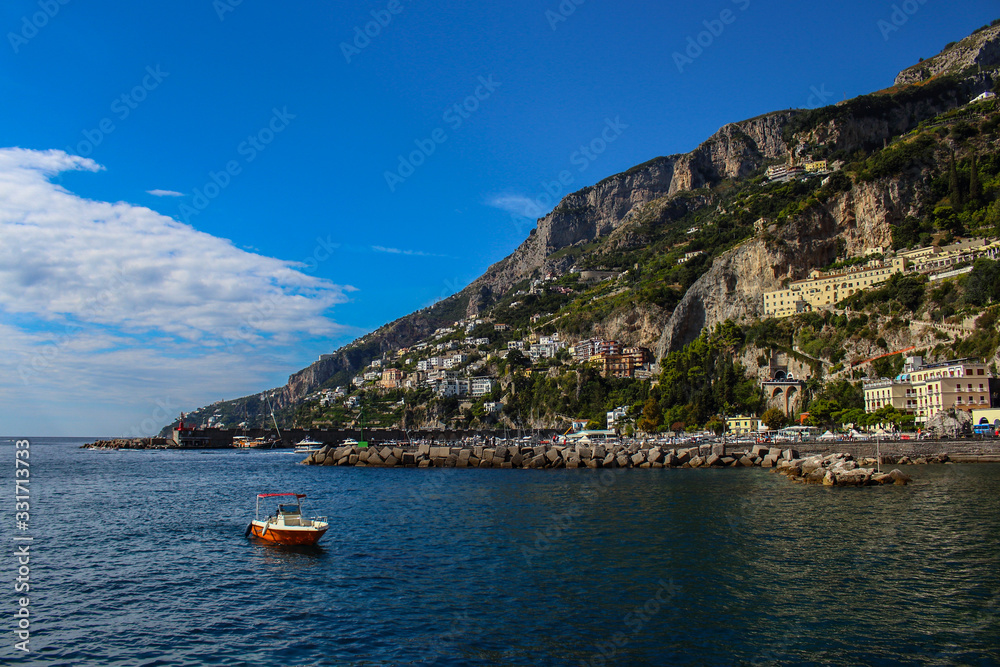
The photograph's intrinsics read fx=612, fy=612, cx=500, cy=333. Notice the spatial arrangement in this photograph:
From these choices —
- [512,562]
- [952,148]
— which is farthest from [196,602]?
[952,148]

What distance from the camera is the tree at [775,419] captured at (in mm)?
74312

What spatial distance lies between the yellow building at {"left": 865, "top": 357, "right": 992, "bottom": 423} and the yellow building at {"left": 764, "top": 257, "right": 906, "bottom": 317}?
2070 centimetres

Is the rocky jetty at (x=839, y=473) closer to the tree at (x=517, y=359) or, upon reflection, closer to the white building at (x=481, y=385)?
the tree at (x=517, y=359)

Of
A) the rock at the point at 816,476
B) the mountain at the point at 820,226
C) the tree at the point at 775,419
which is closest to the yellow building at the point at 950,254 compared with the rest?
the mountain at the point at 820,226

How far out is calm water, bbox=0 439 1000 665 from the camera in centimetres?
1268

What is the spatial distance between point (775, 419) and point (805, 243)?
37.9m

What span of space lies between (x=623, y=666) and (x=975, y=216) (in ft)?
332

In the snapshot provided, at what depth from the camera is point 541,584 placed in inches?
682

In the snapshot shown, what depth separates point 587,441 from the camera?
79000 mm

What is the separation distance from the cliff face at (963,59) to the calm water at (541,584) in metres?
186

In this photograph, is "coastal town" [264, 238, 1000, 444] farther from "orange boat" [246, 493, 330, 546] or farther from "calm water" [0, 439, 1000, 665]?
"orange boat" [246, 493, 330, 546]

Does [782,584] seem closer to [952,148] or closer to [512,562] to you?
[512,562]

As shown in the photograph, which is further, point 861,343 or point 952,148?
point 952,148

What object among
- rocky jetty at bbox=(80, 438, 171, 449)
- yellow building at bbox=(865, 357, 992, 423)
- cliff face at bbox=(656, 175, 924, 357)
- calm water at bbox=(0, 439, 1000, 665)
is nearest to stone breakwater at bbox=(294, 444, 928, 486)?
calm water at bbox=(0, 439, 1000, 665)
